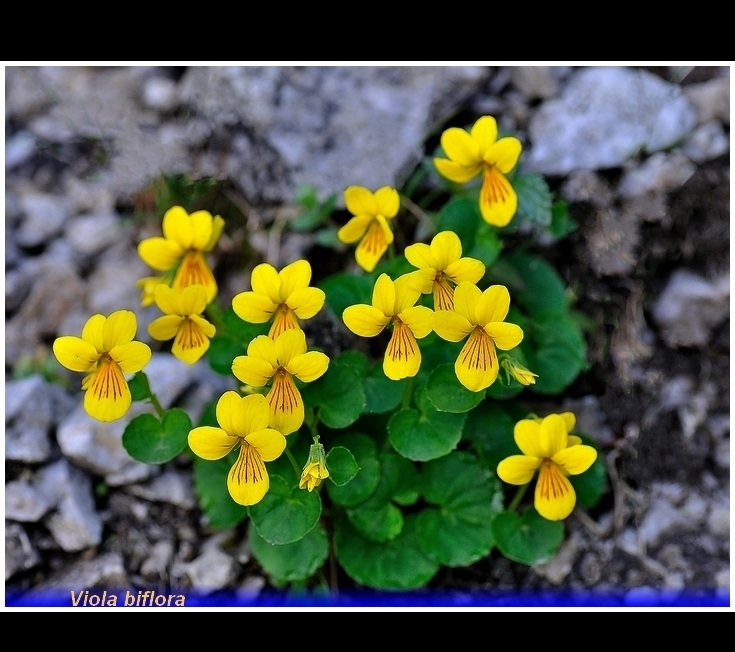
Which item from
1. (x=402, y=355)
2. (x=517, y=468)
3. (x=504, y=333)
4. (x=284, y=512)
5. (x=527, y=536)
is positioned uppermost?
(x=504, y=333)

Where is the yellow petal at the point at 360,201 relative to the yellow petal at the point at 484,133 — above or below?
below

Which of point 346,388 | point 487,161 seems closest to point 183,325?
point 346,388

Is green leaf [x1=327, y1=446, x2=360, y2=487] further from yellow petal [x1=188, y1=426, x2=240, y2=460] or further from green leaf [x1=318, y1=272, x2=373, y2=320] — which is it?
green leaf [x1=318, y1=272, x2=373, y2=320]

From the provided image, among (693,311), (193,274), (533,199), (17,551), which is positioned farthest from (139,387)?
(693,311)

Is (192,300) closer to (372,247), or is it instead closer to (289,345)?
(289,345)

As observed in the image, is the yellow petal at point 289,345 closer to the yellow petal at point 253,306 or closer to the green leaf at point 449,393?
the yellow petal at point 253,306

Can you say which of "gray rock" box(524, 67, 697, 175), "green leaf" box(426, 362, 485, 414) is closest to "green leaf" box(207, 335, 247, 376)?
"green leaf" box(426, 362, 485, 414)

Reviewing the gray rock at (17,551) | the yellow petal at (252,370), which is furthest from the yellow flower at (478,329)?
the gray rock at (17,551)
